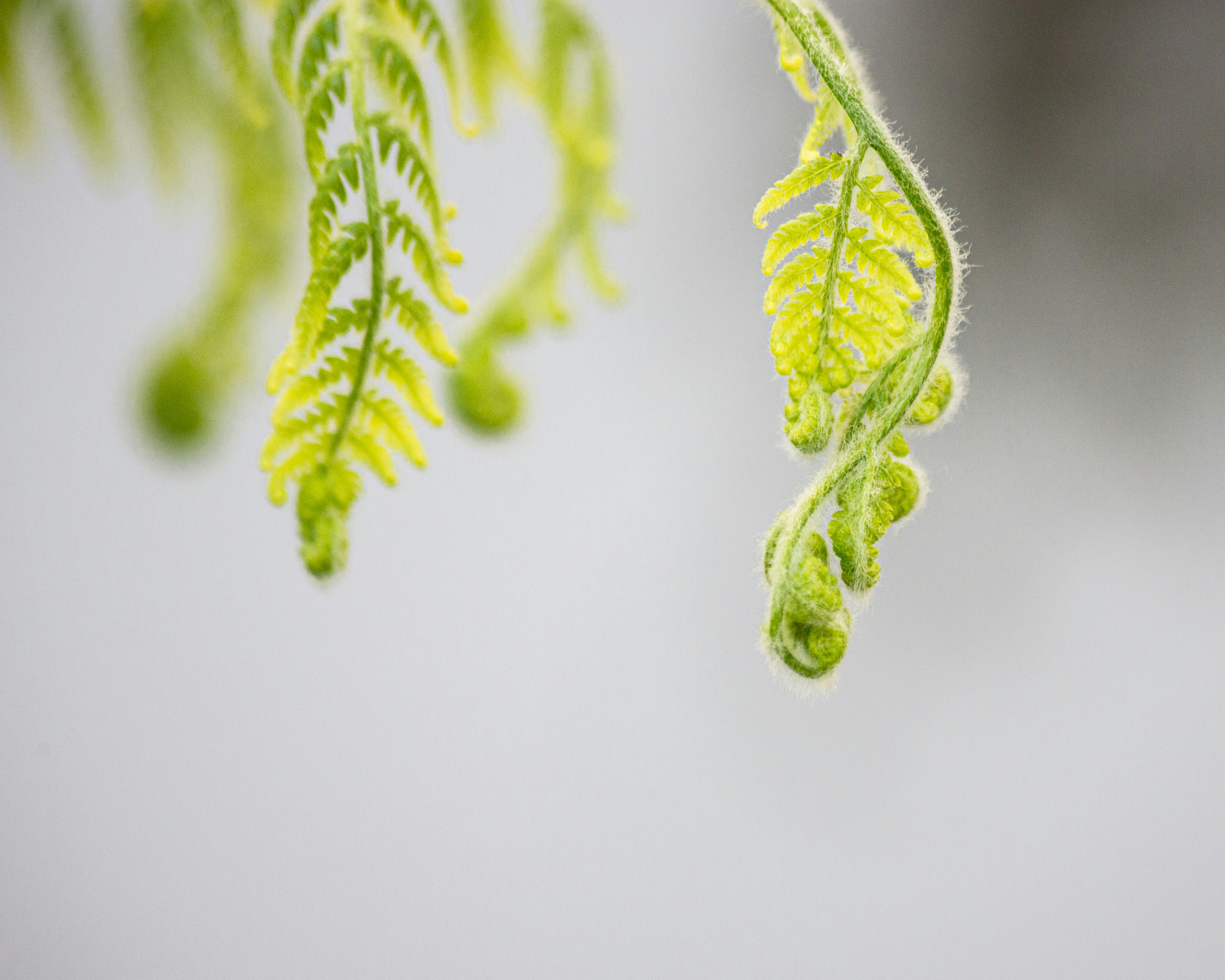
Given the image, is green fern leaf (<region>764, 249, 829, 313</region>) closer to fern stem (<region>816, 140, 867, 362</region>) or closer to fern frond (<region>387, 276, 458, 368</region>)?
fern stem (<region>816, 140, 867, 362</region>)

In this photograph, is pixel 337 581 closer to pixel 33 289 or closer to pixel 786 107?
pixel 33 289

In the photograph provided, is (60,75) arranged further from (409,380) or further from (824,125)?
(824,125)

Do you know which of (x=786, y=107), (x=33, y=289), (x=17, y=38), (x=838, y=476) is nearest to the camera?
(x=838, y=476)

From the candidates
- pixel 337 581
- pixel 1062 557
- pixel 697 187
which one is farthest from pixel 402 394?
pixel 1062 557

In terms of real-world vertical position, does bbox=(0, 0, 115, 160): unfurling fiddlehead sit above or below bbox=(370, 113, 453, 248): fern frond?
above

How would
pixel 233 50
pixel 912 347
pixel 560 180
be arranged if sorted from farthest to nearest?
pixel 560 180 → pixel 233 50 → pixel 912 347

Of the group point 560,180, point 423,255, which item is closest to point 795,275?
point 423,255

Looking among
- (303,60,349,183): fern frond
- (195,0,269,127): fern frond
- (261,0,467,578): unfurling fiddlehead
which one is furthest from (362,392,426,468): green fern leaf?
(195,0,269,127): fern frond
